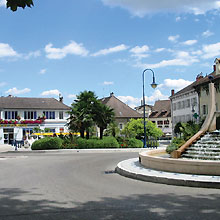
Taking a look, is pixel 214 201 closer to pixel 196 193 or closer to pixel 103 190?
pixel 196 193

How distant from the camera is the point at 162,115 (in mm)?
84500

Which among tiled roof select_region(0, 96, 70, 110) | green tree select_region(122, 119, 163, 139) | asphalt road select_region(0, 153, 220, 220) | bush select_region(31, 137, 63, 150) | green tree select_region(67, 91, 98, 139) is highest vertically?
tiled roof select_region(0, 96, 70, 110)

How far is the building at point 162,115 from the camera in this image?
8219 centimetres

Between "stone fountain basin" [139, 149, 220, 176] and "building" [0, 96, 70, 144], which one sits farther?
"building" [0, 96, 70, 144]

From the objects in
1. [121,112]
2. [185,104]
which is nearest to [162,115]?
[121,112]

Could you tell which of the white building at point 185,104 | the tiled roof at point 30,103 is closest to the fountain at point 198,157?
the white building at point 185,104

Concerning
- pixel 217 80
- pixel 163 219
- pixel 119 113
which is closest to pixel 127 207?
pixel 163 219

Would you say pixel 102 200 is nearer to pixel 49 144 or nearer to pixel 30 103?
pixel 49 144

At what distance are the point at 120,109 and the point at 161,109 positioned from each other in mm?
21116

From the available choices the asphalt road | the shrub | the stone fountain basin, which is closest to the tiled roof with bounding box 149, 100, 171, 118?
the shrub

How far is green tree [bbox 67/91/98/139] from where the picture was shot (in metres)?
32.9

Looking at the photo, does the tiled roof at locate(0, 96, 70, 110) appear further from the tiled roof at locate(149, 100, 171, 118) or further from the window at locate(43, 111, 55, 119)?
the tiled roof at locate(149, 100, 171, 118)

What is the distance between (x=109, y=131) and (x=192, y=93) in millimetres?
17898

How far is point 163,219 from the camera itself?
6.45 metres
